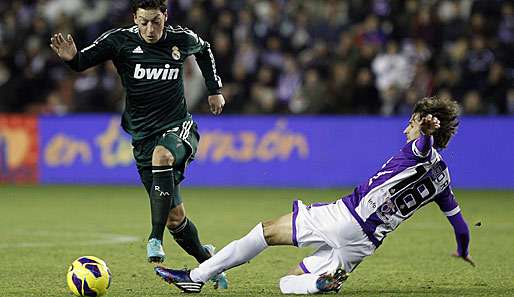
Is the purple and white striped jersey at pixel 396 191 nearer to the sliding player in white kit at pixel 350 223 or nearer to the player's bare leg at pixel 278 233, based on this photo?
the sliding player in white kit at pixel 350 223

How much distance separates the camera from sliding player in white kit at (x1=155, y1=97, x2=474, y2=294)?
717 cm

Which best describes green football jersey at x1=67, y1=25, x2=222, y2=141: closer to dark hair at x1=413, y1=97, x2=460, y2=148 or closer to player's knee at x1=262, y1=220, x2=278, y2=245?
player's knee at x1=262, y1=220, x2=278, y2=245

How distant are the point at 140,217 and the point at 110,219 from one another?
38 cm

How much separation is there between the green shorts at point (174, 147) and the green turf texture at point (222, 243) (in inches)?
32.2

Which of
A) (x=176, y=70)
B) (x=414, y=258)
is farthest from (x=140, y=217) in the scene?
(x=176, y=70)

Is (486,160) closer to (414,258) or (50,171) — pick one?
(50,171)

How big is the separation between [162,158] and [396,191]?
1.67m

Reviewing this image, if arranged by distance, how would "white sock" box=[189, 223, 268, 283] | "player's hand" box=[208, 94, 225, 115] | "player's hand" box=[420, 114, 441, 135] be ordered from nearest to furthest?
"player's hand" box=[420, 114, 441, 135] < "white sock" box=[189, 223, 268, 283] < "player's hand" box=[208, 94, 225, 115]

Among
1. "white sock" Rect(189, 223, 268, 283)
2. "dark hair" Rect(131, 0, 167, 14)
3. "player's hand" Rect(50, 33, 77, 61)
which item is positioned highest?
"dark hair" Rect(131, 0, 167, 14)

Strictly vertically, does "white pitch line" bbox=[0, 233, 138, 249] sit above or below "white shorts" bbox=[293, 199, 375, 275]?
below

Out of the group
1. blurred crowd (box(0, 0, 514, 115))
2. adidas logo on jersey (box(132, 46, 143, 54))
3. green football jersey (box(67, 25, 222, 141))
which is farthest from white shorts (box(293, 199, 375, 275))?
blurred crowd (box(0, 0, 514, 115))

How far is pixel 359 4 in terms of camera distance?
20203 mm

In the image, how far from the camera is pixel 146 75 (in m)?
8.08

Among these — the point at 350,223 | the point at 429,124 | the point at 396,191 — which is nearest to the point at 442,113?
the point at 429,124
